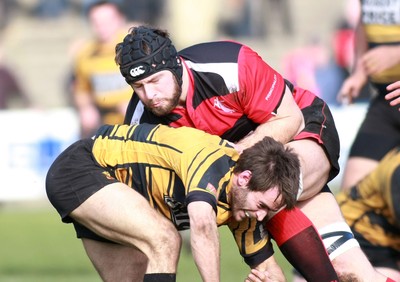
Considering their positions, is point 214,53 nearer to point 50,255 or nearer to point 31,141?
point 50,255

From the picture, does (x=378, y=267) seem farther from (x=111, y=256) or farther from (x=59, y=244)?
(x=59, y=244)

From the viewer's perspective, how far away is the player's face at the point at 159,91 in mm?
6645

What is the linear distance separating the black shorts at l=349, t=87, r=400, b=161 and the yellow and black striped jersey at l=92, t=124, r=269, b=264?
6.09 feet

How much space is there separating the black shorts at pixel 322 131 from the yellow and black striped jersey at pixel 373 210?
0.91 meters

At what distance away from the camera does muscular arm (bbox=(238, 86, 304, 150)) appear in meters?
6.72

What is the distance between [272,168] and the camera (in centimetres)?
630

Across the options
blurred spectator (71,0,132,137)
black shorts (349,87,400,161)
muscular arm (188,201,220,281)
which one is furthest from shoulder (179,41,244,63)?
blurred spectator (71,0,132,137)

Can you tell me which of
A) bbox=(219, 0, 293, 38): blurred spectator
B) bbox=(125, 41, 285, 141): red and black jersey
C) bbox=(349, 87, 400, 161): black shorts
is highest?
bbox=(125, 41, 285, 141): red and black jersey

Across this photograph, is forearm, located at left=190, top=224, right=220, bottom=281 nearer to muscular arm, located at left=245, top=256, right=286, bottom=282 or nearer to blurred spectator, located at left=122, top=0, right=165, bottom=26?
muscular arm, located at left=245, top=256, right=286, bottom=282

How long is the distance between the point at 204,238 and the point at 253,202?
0.41 metres

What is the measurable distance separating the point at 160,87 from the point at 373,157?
90.6 inches

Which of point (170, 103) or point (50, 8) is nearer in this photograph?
point (170, 103)

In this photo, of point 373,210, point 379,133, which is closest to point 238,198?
point 373,210

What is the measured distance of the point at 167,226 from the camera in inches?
255
